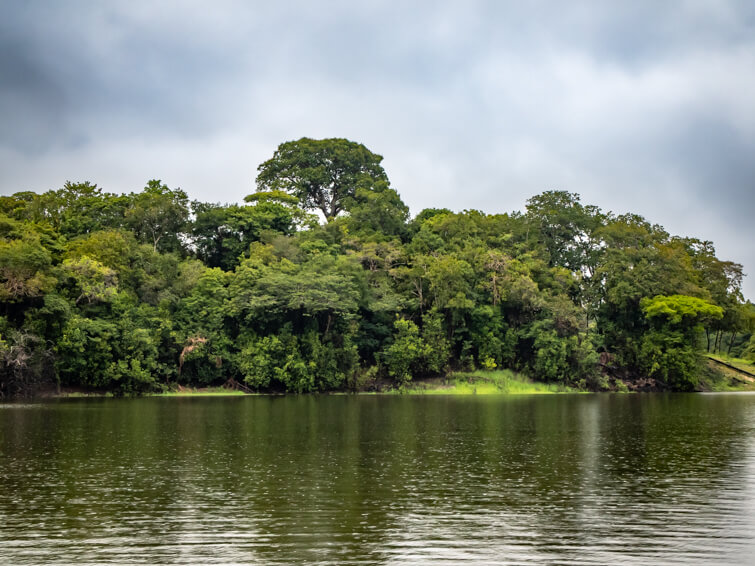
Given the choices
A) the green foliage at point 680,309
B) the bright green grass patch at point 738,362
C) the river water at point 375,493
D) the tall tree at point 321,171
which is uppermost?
the tall tree at point 321,171

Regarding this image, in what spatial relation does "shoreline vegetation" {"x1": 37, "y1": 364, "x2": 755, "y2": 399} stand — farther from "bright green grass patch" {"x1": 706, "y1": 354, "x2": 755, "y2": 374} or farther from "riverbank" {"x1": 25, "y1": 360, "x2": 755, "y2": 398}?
"bright green grass patch" {"x1": 706, "y1": 354, "x2": 755, "y2": 374}

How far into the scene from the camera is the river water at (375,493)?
509 inches

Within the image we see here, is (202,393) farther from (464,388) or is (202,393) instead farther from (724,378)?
(724,378)

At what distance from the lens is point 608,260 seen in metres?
70.6

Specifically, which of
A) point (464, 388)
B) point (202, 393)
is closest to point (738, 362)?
point (464, 388)

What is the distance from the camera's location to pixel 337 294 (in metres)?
60.0

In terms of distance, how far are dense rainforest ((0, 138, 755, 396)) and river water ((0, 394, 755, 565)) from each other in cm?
2233

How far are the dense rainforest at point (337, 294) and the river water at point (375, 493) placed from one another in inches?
879

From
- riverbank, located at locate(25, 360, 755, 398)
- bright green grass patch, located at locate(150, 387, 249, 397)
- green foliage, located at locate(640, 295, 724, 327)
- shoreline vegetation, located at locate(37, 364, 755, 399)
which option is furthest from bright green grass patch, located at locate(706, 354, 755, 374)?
bright green grass patch, located at locate(150, 387, 249, 397)

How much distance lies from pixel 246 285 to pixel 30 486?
1695 inches

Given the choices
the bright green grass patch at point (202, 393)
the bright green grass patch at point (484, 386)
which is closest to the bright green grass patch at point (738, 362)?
the bright green grass patch at point (484, 386)

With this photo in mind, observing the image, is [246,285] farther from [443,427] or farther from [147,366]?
[443,427]

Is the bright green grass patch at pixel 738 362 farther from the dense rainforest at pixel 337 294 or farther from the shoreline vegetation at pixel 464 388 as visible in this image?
the shoreline vegetation at pixel 464 388

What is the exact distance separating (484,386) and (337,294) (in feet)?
54.8
